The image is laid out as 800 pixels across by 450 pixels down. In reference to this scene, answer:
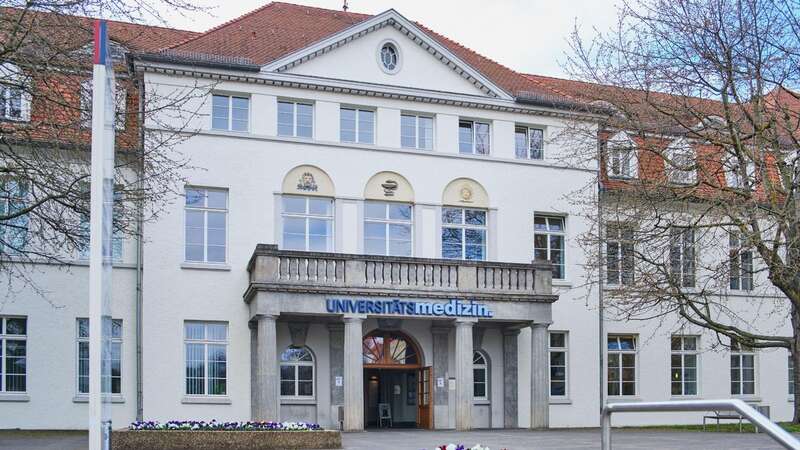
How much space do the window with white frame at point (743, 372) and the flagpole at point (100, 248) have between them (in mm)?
33341

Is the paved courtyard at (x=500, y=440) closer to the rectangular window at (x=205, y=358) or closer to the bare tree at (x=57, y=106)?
the rectangular window at (x=205, y=358)

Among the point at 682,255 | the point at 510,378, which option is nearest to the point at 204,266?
the point at 510,378

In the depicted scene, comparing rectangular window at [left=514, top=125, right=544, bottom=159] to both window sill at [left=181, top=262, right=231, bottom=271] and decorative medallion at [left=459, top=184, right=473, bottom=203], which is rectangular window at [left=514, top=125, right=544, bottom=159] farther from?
window sill at [left=181, top=262, right=231, bottom=271]

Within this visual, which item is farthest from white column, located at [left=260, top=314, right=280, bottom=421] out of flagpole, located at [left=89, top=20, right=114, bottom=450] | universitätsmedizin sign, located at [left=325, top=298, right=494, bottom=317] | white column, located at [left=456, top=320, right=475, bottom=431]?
flagpole, located at [left=89, top=20, right=114, bottom=450]

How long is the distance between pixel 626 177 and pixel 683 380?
11.8m

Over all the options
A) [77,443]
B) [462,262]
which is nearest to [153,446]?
[77,443]

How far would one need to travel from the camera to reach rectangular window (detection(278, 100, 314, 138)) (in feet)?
101

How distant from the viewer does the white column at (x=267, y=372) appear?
26281 millimetres

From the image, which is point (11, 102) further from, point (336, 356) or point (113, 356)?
point (336, 356)

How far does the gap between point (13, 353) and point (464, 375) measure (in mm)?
12651

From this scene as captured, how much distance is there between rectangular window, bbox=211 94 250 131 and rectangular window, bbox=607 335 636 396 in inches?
573

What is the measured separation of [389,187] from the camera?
103 feet

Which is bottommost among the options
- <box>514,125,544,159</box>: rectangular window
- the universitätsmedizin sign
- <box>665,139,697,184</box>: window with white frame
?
the universitätsmedizin sign

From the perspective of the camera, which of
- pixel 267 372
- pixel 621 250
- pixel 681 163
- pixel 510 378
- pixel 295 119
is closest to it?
pixel 681 163
